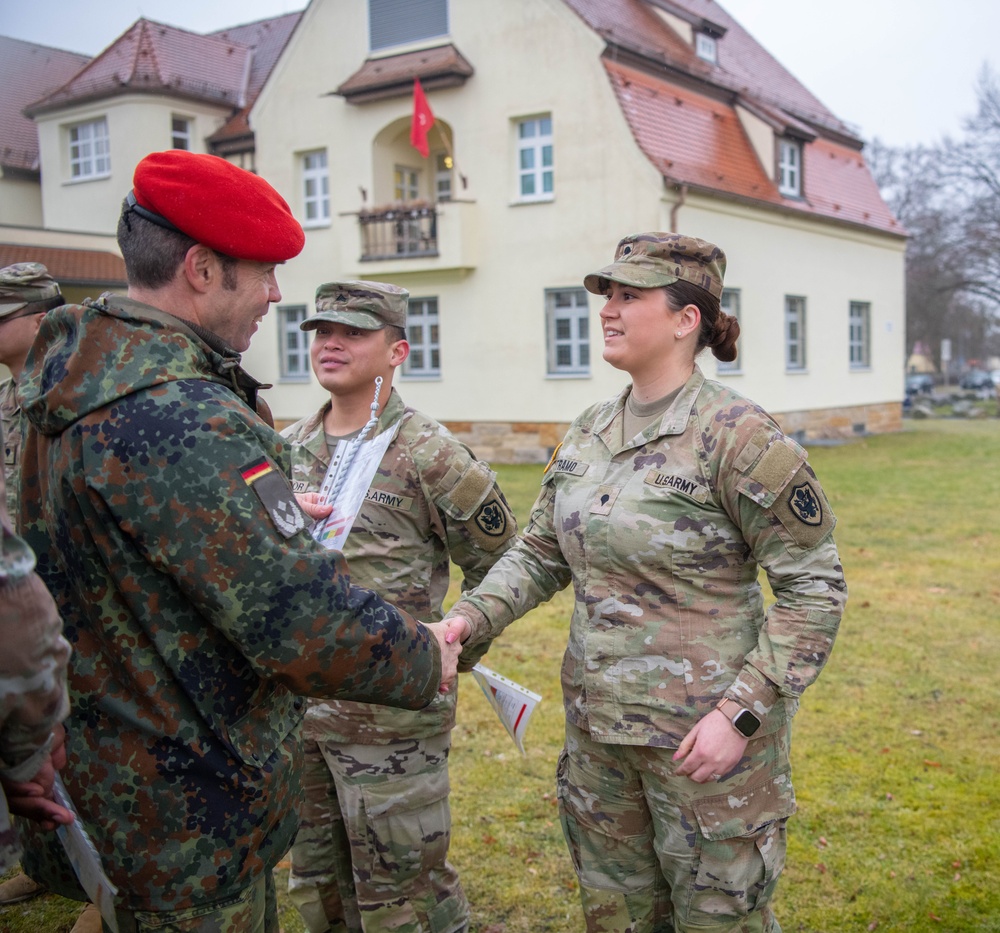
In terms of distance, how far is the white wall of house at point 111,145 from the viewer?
74.0 feet

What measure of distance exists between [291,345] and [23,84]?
13.0m

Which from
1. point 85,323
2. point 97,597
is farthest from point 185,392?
point 97,597

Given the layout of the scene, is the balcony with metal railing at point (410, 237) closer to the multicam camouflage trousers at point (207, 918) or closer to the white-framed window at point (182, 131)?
the white-framed window at point (182, 131)

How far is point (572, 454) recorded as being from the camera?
2969 mm

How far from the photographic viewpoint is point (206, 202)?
205cm

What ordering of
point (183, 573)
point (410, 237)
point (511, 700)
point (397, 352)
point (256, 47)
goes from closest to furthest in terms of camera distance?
point (183, 573)
point (511, 700)
point (397, 352)
point (410, 237)
point (256, 47)

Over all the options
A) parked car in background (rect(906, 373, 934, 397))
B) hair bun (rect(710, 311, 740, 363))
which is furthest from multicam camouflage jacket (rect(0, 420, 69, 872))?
parked car in background (rect(906, 373, 934, 397))

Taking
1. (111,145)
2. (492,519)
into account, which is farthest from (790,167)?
(492,519)

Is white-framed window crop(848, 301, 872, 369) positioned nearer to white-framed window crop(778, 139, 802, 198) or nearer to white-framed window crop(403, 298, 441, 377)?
white-framed window crop(778, 139, 802, 198)

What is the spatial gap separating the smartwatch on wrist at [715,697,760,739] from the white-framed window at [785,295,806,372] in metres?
20.0

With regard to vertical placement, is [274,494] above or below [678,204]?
below

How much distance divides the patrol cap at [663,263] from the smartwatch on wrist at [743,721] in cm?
115

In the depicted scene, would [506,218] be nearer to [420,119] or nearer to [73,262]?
[420,119]

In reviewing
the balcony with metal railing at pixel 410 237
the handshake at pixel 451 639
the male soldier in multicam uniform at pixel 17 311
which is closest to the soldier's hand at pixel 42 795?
the handshake at pixel 451 639
